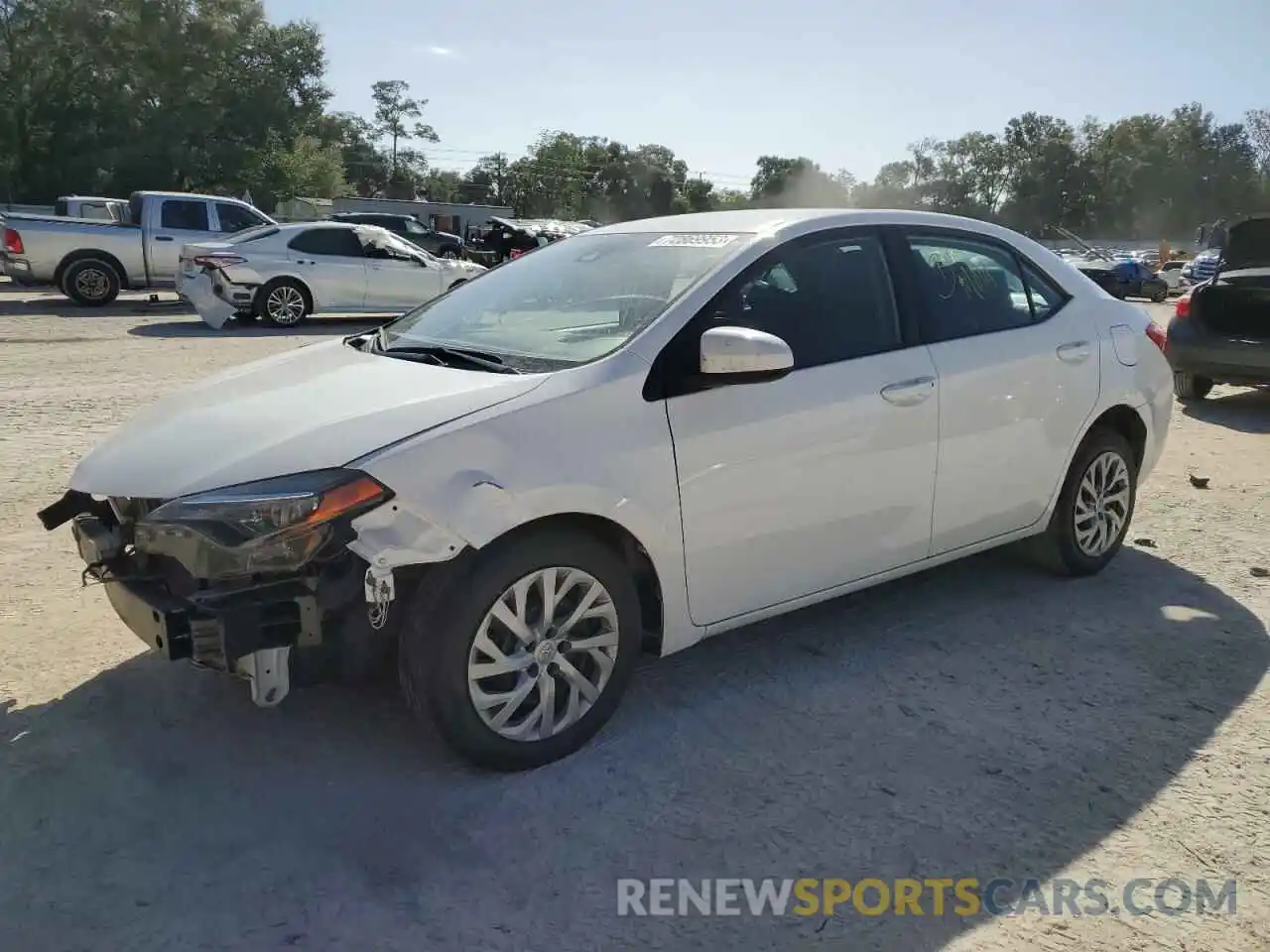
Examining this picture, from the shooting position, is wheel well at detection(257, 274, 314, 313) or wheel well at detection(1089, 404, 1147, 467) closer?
wheel well at detection(1089, 404, 1147, 467)

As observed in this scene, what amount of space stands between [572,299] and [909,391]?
1.31m

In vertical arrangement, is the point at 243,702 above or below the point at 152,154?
below

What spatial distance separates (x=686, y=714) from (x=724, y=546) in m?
0.61

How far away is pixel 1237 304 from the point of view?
9.45m

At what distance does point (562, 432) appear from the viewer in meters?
3.11

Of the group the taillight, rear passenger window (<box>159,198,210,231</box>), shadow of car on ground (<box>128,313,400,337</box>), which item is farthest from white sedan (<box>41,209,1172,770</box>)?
rear passenger window (<box>159,198,210,231</box>)

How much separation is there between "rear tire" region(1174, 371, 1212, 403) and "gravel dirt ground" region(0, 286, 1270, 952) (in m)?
6.25

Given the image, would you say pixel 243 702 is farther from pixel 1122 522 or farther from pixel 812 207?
pixel 1122 522

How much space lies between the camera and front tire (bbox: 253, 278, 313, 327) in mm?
14742

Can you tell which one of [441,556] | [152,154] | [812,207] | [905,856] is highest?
[152,154]

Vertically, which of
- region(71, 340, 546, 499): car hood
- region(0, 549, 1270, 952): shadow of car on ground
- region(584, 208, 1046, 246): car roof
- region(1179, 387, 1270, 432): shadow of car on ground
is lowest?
region(0, 549, 1270, 952): shadow of car on ground

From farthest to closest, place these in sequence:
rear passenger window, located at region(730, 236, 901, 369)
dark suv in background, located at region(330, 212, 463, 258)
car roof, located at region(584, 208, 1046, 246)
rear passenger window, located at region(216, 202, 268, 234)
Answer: dark suv in background, located at region(330, 212, 463, 258) < rear passenger window, located at region(216, 202, 268, 234) < car roof, located at region(584, 208, 1046, 246) < rear passenger window, located at region(730, 236, 901, 369)

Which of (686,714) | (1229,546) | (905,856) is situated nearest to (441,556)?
(686,714)

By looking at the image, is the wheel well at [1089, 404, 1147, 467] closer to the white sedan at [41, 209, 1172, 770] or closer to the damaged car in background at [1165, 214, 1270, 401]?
the white sedan at [41, 209, 1172, 770]
